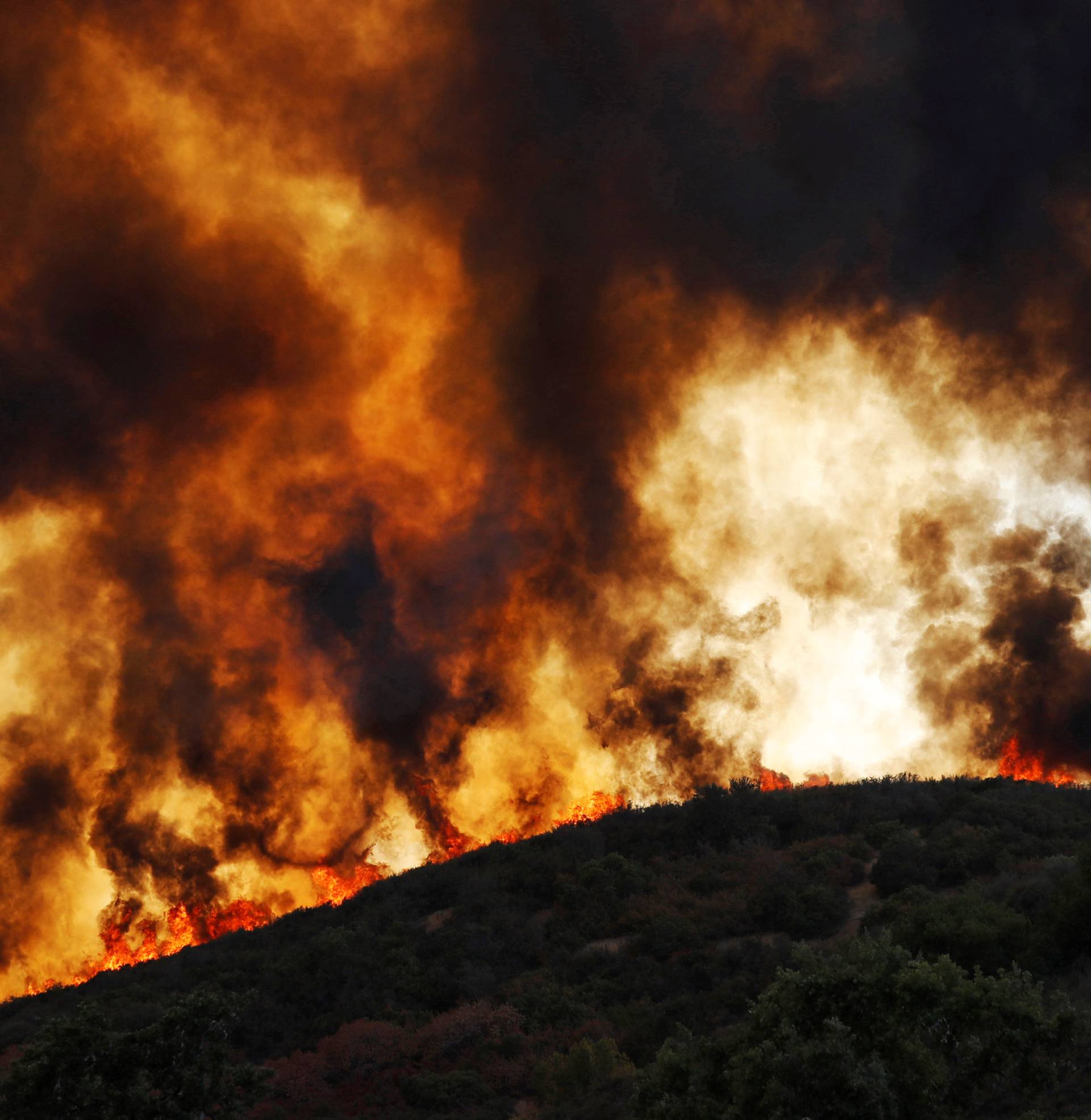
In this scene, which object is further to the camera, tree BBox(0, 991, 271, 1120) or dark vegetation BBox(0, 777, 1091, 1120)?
tree BBox(0, 991, 271, 1120)

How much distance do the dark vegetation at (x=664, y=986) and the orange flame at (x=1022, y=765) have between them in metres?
18.5

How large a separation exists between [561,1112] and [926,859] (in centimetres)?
2070

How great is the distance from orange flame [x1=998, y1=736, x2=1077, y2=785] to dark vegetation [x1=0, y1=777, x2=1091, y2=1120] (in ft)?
60.8

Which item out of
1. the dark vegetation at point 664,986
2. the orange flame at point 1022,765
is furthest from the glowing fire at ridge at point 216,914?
the orange flame at point 1022,765

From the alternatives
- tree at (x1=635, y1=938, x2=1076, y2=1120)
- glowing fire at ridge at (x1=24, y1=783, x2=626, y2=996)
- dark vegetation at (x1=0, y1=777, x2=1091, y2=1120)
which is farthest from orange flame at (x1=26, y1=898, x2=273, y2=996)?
tree at (x1=635, y1=938, x2=1076, y2=1120)

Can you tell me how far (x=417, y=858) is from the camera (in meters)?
71.8

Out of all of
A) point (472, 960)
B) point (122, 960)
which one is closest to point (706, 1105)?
point (472, 960)

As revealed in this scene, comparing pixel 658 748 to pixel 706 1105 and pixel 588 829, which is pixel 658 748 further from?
pixel 706 1105

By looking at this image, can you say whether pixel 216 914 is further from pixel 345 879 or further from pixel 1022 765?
pixel 1022 765

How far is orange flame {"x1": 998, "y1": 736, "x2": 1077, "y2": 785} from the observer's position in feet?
216

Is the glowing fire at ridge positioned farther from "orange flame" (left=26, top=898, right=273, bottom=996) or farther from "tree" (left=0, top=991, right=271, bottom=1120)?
"tree" (left=0, top=991, right=271, bottom=1120)

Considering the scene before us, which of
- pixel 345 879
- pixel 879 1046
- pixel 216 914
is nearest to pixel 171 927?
pixel 216 914

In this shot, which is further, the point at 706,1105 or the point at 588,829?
the point at 588,829

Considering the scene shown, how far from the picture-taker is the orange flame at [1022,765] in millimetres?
65938
